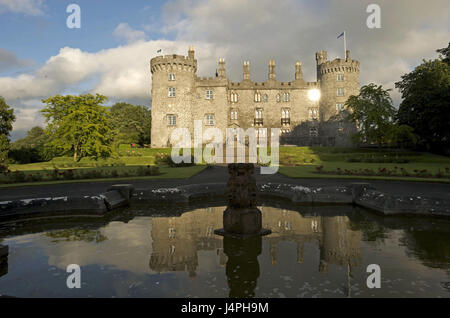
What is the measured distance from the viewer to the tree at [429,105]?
38562 millimetres

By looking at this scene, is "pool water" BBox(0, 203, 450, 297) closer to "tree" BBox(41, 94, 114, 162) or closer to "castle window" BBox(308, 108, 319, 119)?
"tree" BBox(41, 94, 114, 162)

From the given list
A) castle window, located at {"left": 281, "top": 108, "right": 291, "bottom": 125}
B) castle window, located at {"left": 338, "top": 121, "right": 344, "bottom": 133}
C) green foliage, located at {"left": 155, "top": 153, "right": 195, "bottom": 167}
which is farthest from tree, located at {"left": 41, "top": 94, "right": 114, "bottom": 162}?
castle window, located at {"left": 338, "top": 121, "right": 344, "bottom": 133}

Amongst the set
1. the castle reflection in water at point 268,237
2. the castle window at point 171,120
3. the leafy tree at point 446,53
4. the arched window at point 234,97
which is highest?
the leafy tree at point 446,53

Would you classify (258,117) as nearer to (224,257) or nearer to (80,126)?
(80,126)

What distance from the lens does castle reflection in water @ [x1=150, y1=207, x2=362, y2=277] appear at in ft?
17.6

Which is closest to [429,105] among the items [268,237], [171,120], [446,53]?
[446,53]

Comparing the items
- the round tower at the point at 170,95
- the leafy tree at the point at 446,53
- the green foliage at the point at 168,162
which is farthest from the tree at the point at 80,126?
the leafy tree at the point at 446,53

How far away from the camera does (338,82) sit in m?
54.8

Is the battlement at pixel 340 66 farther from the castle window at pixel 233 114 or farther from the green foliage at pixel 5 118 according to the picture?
the green foliage at pixel 5 118

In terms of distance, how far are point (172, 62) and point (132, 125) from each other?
24.4 m

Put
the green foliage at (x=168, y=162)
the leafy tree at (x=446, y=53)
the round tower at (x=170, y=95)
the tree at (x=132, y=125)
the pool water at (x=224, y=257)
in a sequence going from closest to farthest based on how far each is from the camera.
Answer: the pool water at (x=224, y=257) < the green foliage at (x=168, y=162) < the leafy tree at (x=446, y=53) < the round tower at (x=170, y=95) < the tree at (x=132, y=125)

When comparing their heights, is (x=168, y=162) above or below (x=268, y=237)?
above

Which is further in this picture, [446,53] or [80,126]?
[446,53]

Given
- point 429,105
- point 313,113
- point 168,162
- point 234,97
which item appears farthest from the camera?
point 313,113
